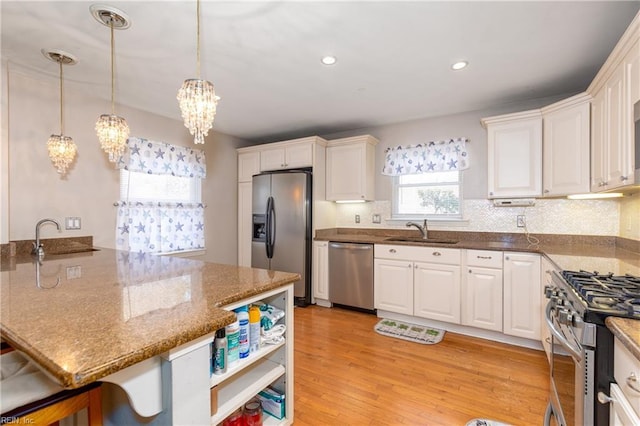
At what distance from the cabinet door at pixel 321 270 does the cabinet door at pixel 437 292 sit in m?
1.08

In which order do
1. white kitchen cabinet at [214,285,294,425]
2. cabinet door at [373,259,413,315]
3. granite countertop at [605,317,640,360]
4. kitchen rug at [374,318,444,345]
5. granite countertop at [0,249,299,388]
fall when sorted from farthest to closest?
cabinet door at [373,259,413,315] → kitchen rug at [374,318,444,345] → white kitchen cabinet at [214,285,294,425] → granite countertop at [605,317,640,360] → granite countertop at [0,249,299,388]

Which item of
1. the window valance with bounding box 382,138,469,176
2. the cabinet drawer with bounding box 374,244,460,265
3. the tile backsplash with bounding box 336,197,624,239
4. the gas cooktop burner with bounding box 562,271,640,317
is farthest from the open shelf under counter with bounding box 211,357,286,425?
the window valance with bounding box 382,138,469,176

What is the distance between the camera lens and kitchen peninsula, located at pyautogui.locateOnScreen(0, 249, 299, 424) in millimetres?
708

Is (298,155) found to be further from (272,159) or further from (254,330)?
(254,330)

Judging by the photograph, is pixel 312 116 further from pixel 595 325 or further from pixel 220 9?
pixel 595 325

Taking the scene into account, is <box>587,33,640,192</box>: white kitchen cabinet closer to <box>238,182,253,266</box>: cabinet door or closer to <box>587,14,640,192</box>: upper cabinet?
<box>587,14,640,192</box>: upper cabinet

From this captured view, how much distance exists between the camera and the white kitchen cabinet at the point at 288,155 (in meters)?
3.80

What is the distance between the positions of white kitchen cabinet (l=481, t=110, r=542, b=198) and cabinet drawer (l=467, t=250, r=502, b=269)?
0.62m

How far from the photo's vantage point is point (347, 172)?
3.81 meters

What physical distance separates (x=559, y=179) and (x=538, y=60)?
1.00 metres

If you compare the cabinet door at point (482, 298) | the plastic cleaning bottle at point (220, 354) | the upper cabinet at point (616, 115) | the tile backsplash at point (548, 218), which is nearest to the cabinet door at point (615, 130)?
the upper cabinet at point (616, 115)

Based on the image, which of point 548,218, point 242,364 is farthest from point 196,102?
point 548,218

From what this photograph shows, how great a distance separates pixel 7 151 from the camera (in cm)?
228

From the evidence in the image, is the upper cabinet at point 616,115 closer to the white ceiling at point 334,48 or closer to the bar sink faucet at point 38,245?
the white ceiling at point 334,48
